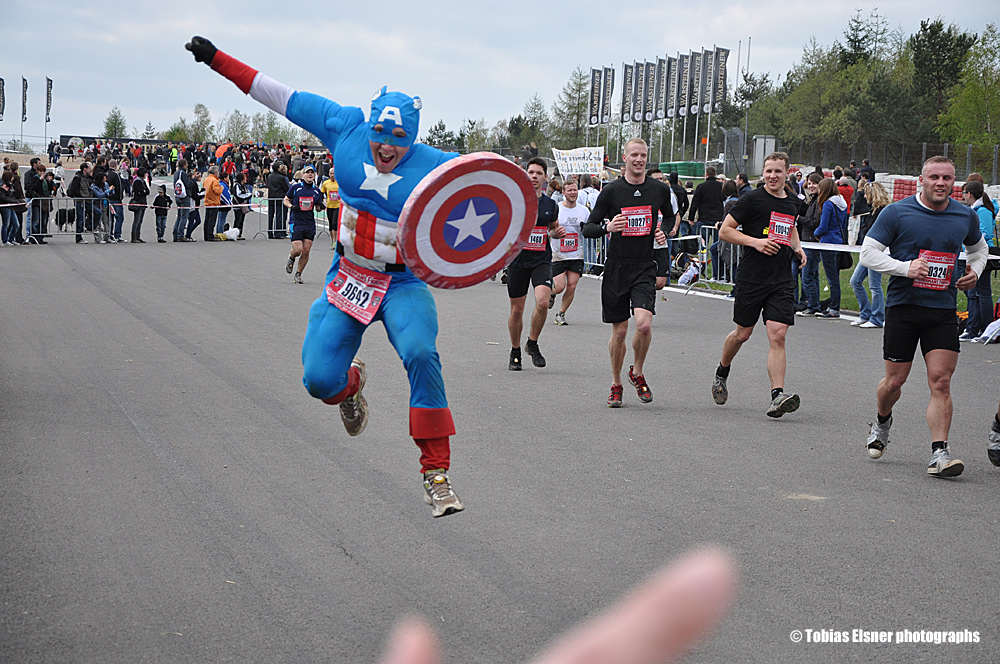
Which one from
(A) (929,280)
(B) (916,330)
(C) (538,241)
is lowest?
(B) (916,330)

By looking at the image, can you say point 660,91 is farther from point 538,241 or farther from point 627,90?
point 538,241

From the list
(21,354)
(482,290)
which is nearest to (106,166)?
(482,290)

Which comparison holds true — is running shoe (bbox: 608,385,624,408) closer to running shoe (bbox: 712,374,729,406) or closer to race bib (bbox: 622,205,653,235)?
running shoe (bbox: 712,374,729,406)

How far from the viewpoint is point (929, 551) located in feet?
17.6

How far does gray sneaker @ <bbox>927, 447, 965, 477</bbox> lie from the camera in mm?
6766

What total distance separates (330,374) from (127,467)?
2240 millimetres

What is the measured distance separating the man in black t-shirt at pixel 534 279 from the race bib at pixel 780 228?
8.38 ft

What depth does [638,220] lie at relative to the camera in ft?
29.9

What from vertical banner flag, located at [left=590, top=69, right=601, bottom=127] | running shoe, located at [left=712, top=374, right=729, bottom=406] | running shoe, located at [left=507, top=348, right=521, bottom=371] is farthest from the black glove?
vertical banner flag, located at [left=590, top=69, right=601, bottom=127]

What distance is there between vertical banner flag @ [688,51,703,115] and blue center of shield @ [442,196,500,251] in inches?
2169

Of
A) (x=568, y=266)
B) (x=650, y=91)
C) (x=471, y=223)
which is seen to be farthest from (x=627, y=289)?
(x=650, y=91)

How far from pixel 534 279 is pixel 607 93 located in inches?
2211

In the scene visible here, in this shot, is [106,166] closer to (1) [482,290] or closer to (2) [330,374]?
(1) [482,290]

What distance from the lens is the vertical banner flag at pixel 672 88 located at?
197ft
